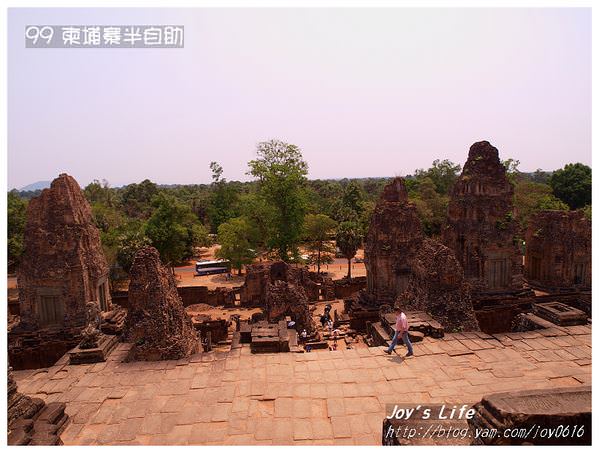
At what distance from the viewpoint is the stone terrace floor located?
7039mm

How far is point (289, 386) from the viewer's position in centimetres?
850

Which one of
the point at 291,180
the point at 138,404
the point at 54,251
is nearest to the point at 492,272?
the point at 291,180

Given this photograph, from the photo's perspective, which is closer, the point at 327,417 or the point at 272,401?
the point at 327,417

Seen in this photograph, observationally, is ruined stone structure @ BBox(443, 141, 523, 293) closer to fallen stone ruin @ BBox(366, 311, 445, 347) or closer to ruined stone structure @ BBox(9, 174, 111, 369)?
fallen stone ruin @ BBox(366, 311, 445, 347)

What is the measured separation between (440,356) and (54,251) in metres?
13.0

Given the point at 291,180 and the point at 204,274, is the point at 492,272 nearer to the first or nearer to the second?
the point at 291,180

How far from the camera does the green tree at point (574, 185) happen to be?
126ft

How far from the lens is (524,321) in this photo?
474 inches

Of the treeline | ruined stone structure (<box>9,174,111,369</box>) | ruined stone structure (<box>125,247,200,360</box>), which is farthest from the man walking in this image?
the treeline

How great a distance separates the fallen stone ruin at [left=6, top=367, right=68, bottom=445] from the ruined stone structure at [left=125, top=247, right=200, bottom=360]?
3044 mm

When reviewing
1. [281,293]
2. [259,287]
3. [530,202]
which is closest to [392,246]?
[281,293]

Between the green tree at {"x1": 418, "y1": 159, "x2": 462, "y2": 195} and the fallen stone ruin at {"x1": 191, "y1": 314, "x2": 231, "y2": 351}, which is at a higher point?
the green tree at {"x1": 418, "y1": 159, "x2": 462, "y2": 195}

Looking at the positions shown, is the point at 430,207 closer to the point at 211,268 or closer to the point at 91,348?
the point at 211,268

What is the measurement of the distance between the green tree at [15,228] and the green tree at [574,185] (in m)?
43.4
